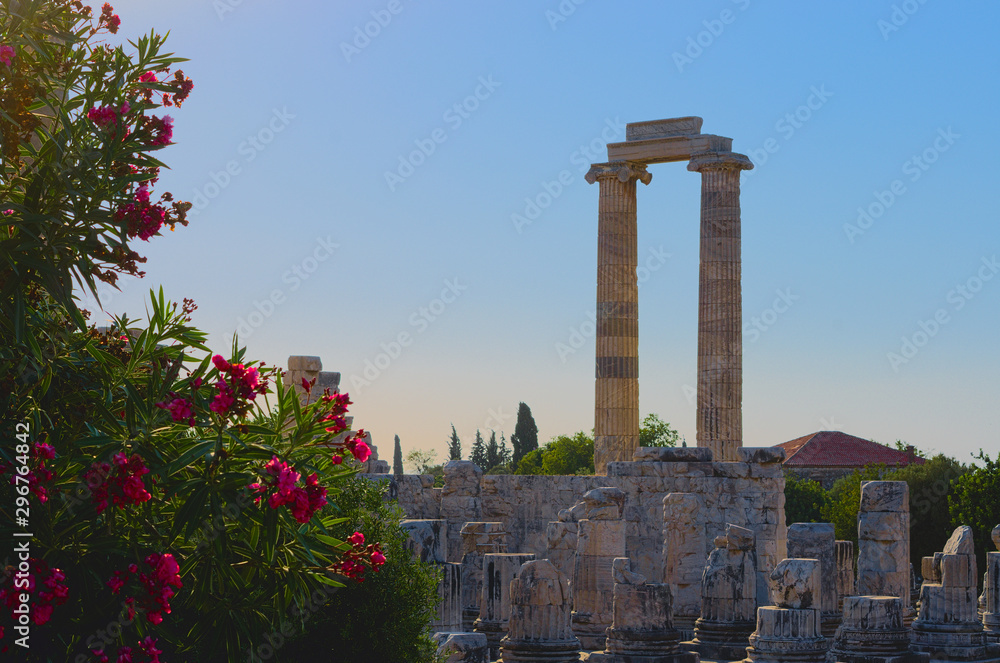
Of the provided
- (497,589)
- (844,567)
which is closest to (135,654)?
(497,589)

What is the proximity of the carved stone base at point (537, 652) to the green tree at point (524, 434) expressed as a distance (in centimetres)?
5602

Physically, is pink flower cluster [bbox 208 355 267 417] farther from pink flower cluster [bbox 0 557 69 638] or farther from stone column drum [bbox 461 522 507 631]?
stone column drum [bbox 461 522 507 631]

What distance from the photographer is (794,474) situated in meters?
66.1

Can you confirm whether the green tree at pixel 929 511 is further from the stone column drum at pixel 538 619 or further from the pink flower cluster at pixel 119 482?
the pink flower cluster at pixel 119 482

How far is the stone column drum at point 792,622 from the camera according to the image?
1542 cm

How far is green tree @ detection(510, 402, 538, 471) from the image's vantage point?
7119cm

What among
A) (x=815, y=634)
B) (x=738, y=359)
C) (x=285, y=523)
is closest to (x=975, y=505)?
(x=738, y=359)

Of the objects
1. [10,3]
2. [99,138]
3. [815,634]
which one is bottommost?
[815,634]

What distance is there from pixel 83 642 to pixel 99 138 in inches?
120

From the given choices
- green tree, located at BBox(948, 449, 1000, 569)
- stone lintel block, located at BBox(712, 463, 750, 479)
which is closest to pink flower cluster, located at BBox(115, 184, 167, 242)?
stone lintel block, located at BBox(712, 463, 750, 479)

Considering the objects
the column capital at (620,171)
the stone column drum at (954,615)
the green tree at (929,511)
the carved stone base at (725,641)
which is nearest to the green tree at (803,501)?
the green tree at (929,511)

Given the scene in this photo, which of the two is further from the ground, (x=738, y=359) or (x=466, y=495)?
(x=738, y=359)

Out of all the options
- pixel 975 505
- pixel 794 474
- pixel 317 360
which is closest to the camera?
pixel 317 360

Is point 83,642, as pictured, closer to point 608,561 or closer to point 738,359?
point 608,561
